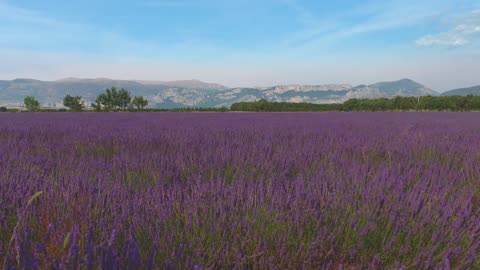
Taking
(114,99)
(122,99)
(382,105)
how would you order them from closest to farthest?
(382,105) < (114,99) < (122,99)

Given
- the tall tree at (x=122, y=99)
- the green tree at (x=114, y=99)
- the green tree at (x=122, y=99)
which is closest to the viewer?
the green tree at (x=114, y=99)

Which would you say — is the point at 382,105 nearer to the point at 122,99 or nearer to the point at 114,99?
the point at 122,99

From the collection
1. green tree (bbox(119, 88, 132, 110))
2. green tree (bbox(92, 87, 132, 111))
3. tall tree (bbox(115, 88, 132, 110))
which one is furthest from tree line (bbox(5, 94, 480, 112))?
tall tree (bbox(115, 88, 132, 110))

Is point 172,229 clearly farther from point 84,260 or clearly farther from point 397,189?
point 397,189

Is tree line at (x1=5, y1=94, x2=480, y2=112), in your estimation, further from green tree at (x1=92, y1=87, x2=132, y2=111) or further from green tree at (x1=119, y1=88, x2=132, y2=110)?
green tree at (x1=119, y1=88, x2=132, y2=110)

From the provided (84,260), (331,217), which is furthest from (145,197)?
(331,217)

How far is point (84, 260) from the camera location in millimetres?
884

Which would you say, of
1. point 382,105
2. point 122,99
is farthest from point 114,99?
point 382,105

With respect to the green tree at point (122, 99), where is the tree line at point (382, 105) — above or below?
below

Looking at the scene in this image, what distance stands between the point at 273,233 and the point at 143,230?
1.68 ft

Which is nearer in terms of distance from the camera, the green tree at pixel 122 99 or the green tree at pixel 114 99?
the green tree at pixel 114 99

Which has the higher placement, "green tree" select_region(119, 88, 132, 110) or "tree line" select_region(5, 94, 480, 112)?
"green tree" select_region(119, 88, 132, 110)

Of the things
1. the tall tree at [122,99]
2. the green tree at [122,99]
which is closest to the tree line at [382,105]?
the green tree at [122,99]

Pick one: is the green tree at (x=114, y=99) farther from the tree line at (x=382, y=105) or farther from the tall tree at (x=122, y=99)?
the tree line at (x=382, y=105)
